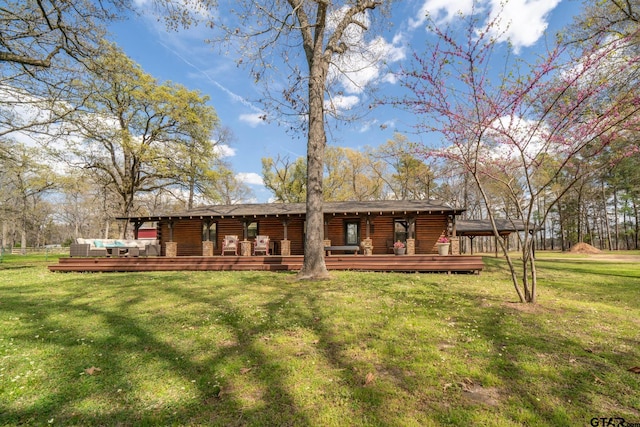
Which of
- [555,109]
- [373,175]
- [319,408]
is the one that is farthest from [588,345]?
→ [373,175]

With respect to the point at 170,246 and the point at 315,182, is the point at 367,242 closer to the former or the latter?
the point at 315,182

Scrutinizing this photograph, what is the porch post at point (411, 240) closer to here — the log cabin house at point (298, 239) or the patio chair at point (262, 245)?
the log cabin house at point (298, 239)

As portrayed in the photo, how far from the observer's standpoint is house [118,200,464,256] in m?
15.4

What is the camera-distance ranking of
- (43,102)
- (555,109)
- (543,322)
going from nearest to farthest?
1. (543,322)
2. (555,109)
3. (43,102)

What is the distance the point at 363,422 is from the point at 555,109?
652cm

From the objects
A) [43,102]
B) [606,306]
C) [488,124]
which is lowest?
[606,306]

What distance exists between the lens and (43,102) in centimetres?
988

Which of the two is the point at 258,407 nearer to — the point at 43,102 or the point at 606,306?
the point at 606,306

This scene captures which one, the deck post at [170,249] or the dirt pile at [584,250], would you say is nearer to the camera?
the deck post at [170,249]

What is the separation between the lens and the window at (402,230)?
15127 mm

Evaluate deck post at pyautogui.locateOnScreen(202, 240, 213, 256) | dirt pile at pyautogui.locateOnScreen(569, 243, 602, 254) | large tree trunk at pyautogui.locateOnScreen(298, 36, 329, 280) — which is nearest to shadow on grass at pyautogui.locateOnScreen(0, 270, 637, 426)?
large tree trunk at pyautogui.locateOnScreen(298, 36, 329, 280)

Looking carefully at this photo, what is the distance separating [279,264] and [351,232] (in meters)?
5.97

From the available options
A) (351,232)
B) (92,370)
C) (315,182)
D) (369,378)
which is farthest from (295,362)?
(351,232)

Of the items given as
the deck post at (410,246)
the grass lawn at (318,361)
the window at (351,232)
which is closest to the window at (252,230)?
the window at (351,232)
